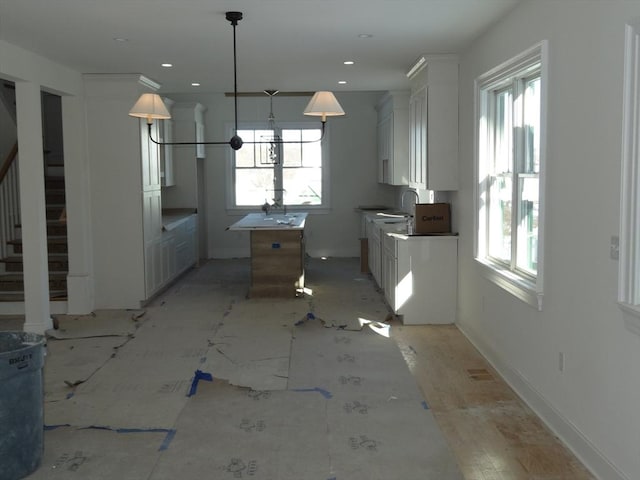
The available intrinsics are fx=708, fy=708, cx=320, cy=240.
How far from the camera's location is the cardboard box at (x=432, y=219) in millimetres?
6855

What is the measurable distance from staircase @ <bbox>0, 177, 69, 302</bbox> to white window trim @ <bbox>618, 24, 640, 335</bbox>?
246 inches

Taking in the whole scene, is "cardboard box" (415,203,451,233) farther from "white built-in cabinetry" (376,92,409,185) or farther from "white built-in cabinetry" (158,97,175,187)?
"white built-in cabinetry" (158,97,175,187)

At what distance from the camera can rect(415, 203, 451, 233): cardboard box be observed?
6.86 meters

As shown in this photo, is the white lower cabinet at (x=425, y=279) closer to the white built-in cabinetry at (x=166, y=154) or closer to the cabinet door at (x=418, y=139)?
the cabinet door at (x=418, y=139)

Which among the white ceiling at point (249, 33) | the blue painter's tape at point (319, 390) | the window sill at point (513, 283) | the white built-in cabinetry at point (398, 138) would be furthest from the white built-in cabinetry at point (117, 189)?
the window sill at point (513, 283)

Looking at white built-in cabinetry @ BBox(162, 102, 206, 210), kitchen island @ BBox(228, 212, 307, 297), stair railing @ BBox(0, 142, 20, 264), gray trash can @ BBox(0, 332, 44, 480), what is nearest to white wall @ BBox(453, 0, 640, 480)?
gray trash can @ BBox(0, 332, 44, 480)

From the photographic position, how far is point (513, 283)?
15.4 ft

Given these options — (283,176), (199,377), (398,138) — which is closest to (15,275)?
(199,377)

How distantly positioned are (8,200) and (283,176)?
4.61 metres

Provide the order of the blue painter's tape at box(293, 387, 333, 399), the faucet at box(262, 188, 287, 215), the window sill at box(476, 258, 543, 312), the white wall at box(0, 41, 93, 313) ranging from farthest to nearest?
the faucet at box(262, 188, 287, 215)
the white wall at box(0, 41, 93, 313)
the blue painter's tape at box(293, 387, 333, 399)
the window sill at box(476, 258, 543, 312)

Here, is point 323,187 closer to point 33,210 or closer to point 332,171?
point 332,171

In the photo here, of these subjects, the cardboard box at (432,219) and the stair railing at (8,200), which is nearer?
the cardboard box at (432,219)

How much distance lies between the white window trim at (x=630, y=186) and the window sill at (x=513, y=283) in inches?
46.1

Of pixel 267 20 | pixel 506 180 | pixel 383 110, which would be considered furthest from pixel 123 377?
pixel 383 110
